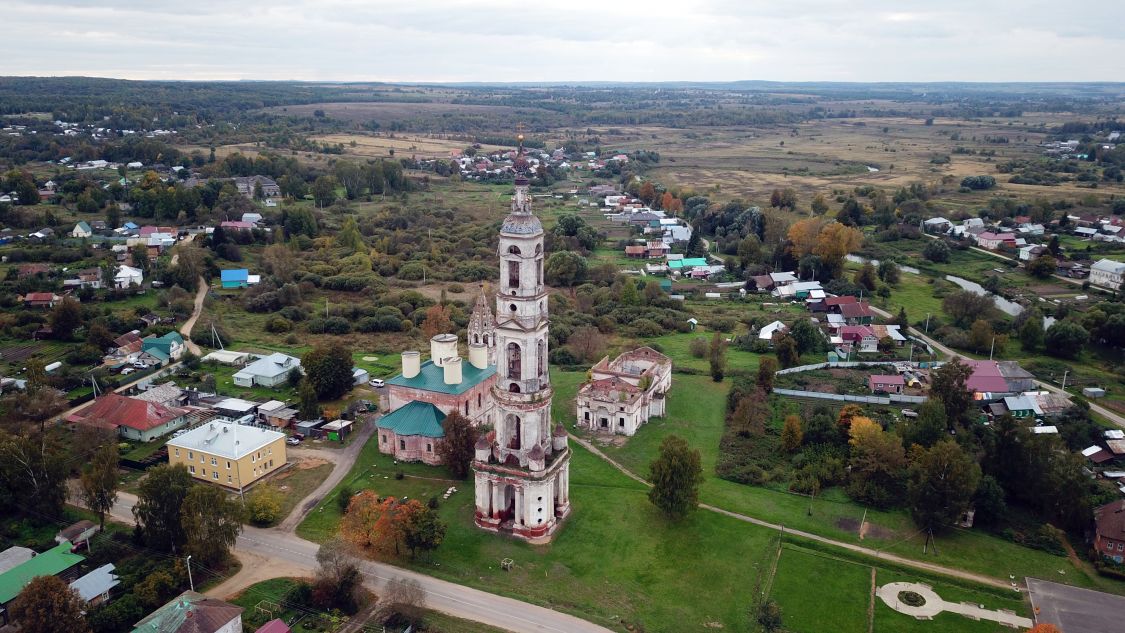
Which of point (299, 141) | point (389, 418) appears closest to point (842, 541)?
point (389, 418)

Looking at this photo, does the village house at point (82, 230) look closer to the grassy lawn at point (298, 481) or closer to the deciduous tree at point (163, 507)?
the grassy lawn at point (298, 481)

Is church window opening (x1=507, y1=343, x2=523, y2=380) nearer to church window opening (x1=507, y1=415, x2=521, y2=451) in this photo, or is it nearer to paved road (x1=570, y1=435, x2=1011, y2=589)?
church window opening (x1=507, y1=415, x2=521, y2=451)

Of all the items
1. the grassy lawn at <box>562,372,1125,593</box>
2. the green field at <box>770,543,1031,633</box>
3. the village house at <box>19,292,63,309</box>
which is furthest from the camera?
the village house at <box>19,292,63,309</box>

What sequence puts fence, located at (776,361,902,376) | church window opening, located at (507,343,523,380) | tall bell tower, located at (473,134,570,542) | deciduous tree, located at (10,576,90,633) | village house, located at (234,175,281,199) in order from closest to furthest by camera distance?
deciduous tree, located at (10,576,90,633) < tall bell tower, located at (473,134,570,542) < church window opening, located at (507,343,523,380) < fence, located at (776,361,902,376) < village house, located at (234,175,281,199)

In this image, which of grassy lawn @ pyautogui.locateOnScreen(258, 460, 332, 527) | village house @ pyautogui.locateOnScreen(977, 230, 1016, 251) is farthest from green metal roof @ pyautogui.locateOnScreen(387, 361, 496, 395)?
village house @ pyautogui.locateOnScreen(977, 230, 1016, 251)

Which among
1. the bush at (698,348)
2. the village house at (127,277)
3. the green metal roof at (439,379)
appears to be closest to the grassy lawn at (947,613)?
the green metal roof at (439,379)

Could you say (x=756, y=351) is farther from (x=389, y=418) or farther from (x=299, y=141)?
(x=299, y=141)
